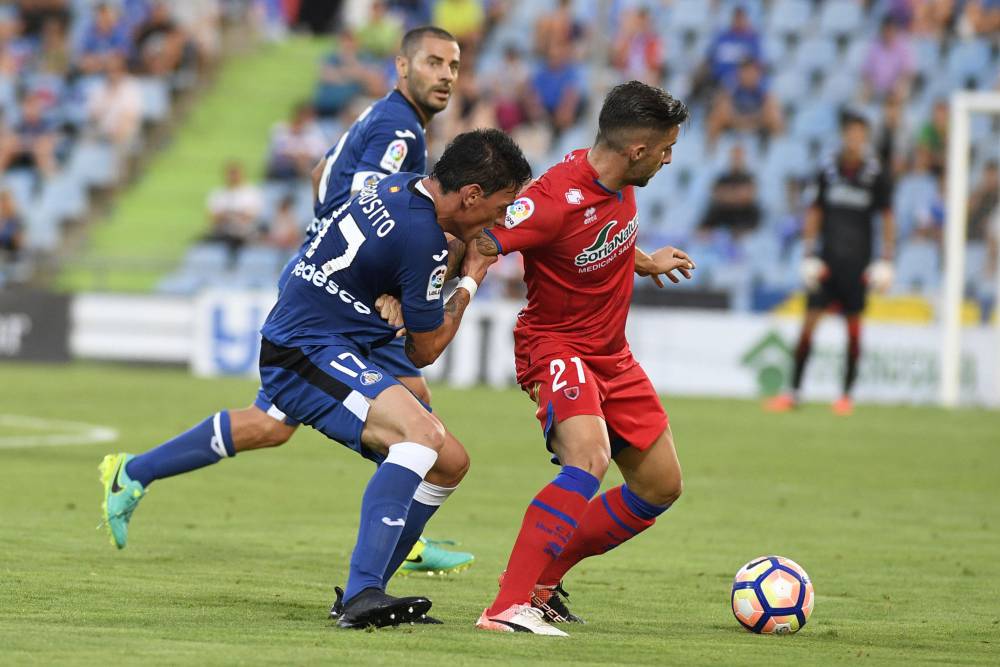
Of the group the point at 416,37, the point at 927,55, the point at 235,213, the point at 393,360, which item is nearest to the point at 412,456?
the point at 393,360

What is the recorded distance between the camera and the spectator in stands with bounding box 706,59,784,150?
22.4 m

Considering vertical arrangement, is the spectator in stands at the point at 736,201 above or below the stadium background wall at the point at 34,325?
above

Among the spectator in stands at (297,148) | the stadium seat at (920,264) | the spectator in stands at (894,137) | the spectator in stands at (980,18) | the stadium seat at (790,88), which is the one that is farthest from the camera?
the spectator in stands at (297,148)

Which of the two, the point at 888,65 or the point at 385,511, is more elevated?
the point at 888,65

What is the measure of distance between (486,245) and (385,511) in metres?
1.06

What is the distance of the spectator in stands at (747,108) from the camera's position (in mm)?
22359

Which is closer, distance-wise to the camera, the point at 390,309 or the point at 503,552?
the point at 390,309

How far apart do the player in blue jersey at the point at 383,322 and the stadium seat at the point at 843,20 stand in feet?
60.3

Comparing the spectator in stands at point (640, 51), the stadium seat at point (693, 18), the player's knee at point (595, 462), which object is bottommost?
the player's knee at point (595, 462)

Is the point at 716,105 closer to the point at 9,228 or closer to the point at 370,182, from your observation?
the point at 9,228

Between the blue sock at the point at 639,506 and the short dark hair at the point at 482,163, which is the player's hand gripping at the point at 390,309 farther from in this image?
the blue sock at the point at 639,506

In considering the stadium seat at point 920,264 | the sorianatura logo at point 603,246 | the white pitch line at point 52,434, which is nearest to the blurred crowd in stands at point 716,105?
the stadium seat at point 920,264

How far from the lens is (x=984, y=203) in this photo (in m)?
19.2

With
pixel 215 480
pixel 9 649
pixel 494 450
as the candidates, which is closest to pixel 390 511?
pixel 9 649
